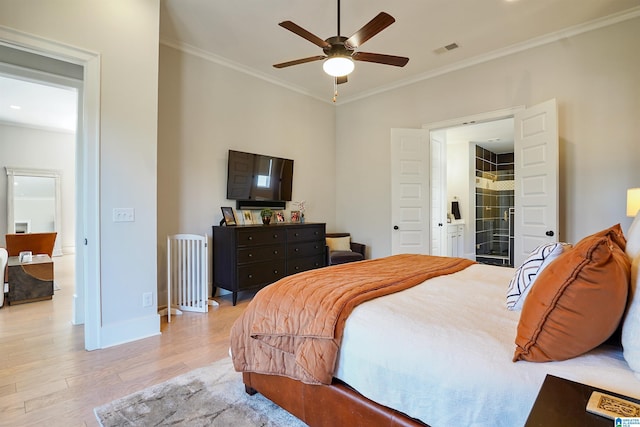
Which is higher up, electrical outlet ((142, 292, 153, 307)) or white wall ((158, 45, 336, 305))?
white wall ((158, 45, 336, 305))

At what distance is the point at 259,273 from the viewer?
154 inches

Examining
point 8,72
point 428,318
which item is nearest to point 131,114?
point 8,72

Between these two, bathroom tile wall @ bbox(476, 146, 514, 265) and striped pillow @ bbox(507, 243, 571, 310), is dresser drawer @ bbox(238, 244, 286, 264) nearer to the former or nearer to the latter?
striped pillow @ bbox(507, 243, 571, 310)

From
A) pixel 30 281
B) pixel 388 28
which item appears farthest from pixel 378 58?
pixel 30 281

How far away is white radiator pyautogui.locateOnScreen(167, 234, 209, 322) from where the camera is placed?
140 inches

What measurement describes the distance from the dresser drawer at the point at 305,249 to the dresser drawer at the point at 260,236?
0.68 ft

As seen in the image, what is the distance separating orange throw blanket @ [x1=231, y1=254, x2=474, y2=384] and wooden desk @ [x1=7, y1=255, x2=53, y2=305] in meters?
3.75

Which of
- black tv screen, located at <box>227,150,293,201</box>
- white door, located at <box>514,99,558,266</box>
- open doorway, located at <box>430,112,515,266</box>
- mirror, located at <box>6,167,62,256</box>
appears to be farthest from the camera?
mirror, located at <box>6,167,62,256</box>

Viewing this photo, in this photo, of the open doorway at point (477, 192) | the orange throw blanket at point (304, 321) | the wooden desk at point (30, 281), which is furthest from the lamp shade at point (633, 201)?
the wooden desk at point (30, 281)

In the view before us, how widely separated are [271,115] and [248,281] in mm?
2492

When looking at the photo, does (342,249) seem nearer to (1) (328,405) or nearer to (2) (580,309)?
(1) (328,405)

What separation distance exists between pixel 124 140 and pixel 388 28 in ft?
9.44

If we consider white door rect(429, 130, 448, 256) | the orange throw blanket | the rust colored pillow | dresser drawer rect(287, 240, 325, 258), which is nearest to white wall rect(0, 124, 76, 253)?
dresser drawer rect(287, 240, 325, 258)

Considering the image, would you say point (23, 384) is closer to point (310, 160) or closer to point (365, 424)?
point (365, 424)
